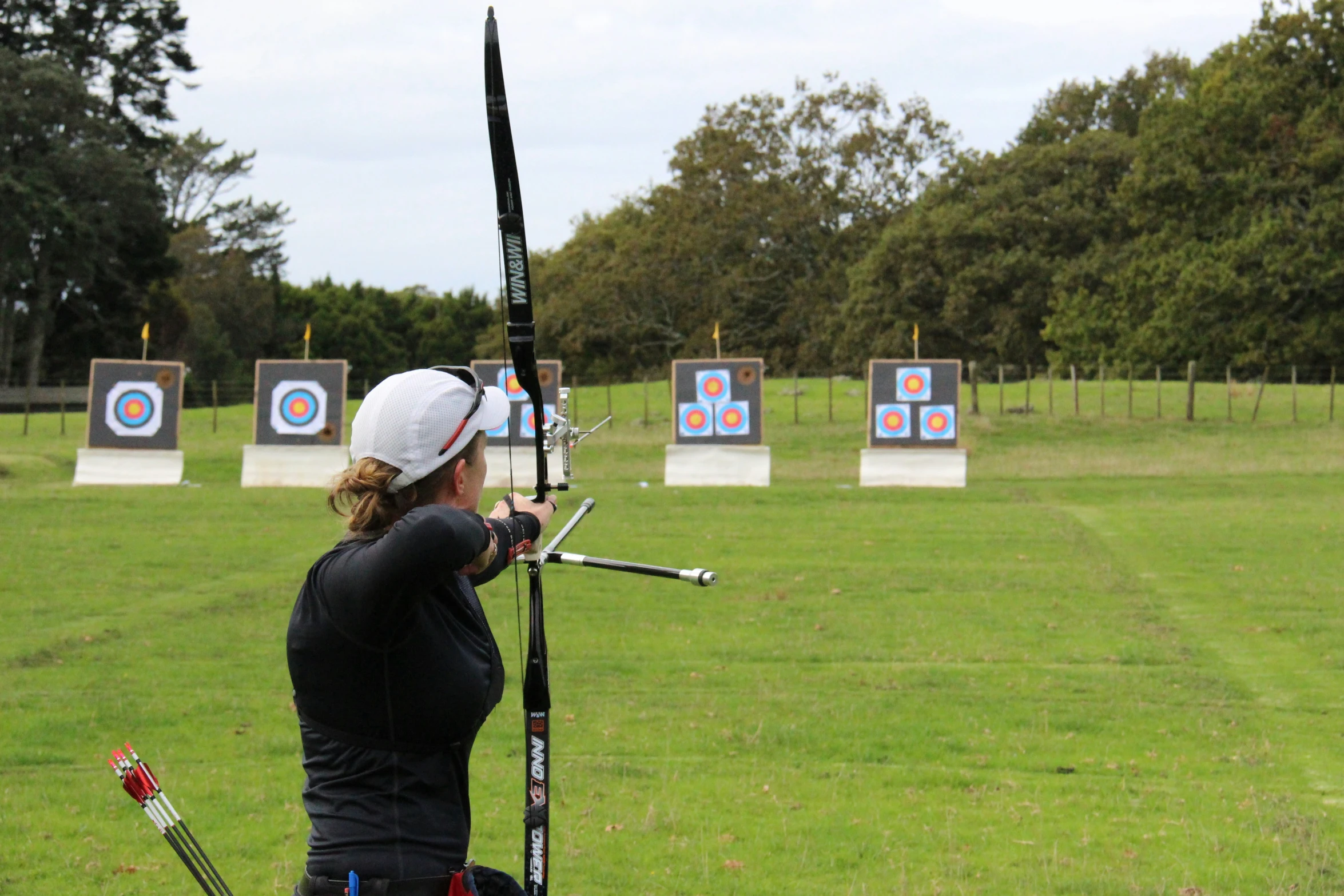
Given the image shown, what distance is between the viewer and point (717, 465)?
19.8 metres

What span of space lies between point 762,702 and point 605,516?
8.58 m

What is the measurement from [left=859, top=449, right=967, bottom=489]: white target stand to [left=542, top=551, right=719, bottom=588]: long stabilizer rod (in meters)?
17.4

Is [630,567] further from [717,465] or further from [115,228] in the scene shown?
[115,228]

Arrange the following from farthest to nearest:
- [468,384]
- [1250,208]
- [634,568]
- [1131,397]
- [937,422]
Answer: [1131,397] → [1250,208] → [937,422] → [634,568] → [468,384]

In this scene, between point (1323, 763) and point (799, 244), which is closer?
point (1323, 763)

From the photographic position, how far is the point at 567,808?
5320mm

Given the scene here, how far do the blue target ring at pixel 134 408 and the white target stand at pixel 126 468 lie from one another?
20.3 inches

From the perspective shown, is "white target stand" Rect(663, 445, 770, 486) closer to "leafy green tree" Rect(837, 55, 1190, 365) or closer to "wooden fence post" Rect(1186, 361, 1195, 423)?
"wooden fence post" Rect(1186, 361, 1195, 423)

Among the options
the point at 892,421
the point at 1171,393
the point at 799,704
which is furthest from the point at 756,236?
the point at 799,704

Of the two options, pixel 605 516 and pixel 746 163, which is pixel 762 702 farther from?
pixel 746 163

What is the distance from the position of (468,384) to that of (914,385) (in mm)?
19021

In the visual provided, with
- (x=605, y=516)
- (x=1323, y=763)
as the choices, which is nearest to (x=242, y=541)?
(x=605, y=516)

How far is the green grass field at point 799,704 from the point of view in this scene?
4766mm

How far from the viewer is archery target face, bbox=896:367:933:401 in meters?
20.6
